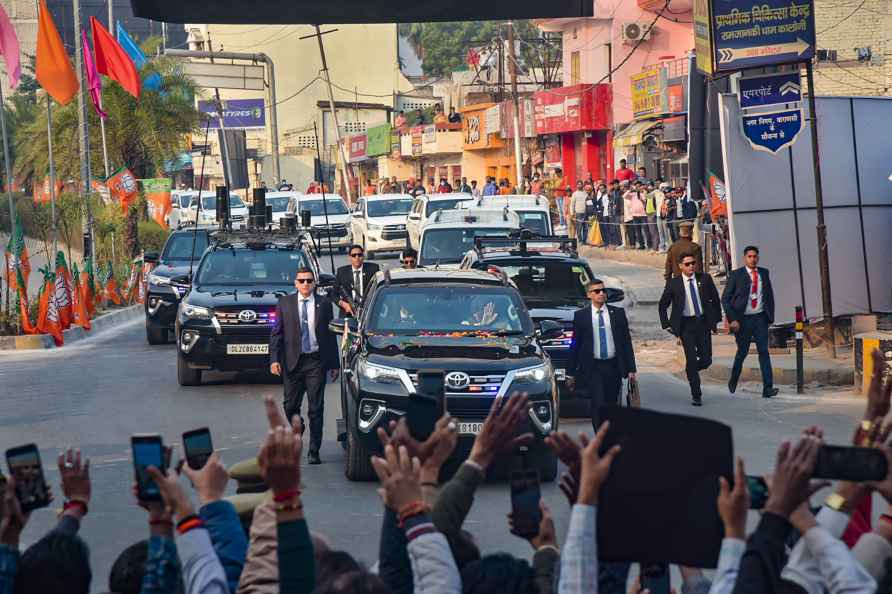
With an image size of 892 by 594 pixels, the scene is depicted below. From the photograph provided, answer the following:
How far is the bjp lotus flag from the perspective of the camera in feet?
112

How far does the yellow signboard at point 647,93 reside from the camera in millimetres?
44906

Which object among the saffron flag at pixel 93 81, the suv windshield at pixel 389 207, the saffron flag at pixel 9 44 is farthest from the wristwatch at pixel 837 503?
the suv windshield at pixel 389 207

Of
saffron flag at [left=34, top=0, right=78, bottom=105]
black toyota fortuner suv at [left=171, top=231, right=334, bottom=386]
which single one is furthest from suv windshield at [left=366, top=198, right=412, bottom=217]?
black toyota fortuner suv at [left=171, top=231, right=334, bottom=386]

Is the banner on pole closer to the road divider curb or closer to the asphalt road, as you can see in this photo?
the road divider curb

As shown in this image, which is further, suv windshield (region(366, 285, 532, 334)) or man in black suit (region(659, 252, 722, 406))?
man in black suit (region(659, 252, 722, 406))

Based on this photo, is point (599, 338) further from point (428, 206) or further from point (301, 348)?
point (428, 206)

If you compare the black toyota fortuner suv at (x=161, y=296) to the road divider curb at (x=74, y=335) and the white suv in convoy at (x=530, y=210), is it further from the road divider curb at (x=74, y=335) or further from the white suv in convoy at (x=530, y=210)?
the white suv in convoy at (x=530, y=210)

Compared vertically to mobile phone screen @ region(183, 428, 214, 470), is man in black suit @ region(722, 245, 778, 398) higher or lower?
lower

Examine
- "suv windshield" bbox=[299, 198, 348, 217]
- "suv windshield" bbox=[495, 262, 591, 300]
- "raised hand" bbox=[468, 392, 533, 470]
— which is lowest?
"raised hand" bbox=[468, 392, 533, 470]

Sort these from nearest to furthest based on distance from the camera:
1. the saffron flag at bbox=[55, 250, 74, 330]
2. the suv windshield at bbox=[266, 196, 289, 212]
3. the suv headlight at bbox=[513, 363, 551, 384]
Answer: the suv headlight at bbox=[513, 363, 551, 384]
the saffron flag at bbox=[55, 250, 74, 330]
the suv windshield at bbox=[266, 196, 289, 212]

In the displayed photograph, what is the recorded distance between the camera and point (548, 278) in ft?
56.9

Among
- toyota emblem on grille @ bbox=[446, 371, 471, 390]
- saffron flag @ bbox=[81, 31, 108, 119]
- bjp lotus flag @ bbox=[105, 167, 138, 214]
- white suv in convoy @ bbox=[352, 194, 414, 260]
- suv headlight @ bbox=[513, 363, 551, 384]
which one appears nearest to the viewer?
toyota emblem on grille @ bbox=[446, 371, 471, 390]

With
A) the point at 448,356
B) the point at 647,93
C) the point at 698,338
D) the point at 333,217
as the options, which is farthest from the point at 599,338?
the point at 647,93

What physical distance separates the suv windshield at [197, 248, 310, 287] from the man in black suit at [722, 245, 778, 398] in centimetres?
592
